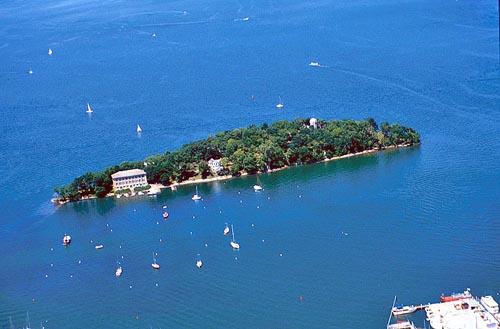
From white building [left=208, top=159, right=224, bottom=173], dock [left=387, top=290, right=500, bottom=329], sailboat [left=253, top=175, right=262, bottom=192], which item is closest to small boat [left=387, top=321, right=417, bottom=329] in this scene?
dock [left=387, top=290, right=500, bottom=329]

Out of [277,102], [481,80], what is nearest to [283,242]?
[277,102]

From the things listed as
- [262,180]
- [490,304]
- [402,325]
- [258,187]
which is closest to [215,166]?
[262,180]

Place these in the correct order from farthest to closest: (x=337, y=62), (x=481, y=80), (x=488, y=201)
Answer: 1. (x=337, y=62)
2. (x=481, y=80)
3. (x=488, y=201)

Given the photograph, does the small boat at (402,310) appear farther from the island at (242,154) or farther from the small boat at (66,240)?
the small boat at (66,240)

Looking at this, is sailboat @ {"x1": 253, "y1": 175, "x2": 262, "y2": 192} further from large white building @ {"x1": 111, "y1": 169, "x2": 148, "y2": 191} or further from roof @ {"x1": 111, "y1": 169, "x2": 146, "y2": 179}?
roof @ {"x1": 111, "y1": 169, "x2": 146, "y2": 179}

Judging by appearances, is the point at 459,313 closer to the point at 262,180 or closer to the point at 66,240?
the point at 262,180

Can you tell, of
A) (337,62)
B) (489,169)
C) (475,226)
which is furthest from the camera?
(337,62)

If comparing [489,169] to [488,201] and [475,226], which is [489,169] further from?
[475,226]
